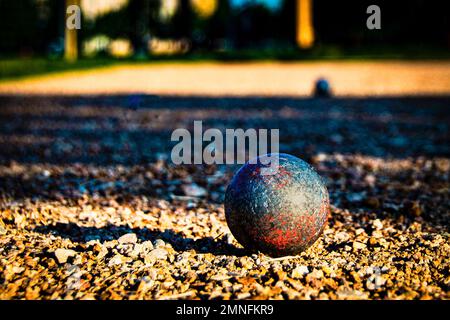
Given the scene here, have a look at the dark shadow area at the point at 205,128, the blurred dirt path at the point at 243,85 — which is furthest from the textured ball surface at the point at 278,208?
the blurred dirt path at the point at 243,85

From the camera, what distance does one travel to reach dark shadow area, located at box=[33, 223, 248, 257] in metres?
4.17

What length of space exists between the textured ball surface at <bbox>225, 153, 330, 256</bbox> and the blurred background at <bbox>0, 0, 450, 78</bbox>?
33.1 metres

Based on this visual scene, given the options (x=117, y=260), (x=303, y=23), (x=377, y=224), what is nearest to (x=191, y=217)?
(x=117, y=260)

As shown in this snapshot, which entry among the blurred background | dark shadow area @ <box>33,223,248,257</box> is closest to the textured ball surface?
dark shadow area @ <box>33,223,248,257</box>

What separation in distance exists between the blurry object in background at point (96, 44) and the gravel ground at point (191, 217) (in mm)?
41106

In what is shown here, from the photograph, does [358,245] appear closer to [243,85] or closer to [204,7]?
[243,85]

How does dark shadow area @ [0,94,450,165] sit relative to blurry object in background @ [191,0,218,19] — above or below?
below

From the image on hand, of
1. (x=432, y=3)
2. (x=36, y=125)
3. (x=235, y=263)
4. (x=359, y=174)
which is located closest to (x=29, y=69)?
(x=36, y=125)

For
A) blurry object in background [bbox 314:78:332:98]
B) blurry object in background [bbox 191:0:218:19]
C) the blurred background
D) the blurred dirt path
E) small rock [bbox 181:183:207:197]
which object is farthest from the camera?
blurry object in background [bbox 191:0:218:19]

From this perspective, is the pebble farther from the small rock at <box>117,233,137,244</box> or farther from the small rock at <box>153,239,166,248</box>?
the small rock at <box>117,233,137,244</box>

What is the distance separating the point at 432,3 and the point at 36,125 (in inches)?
1927

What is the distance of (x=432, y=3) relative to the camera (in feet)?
161

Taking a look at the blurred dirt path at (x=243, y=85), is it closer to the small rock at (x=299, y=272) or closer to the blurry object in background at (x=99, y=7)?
the small rock at (x=299, y=272)
